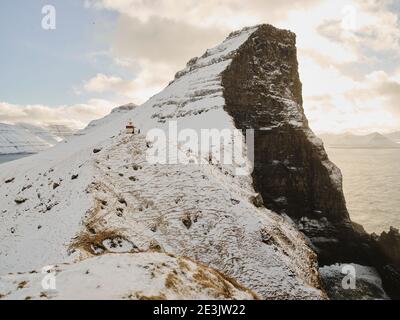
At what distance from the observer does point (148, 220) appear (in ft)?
80.1

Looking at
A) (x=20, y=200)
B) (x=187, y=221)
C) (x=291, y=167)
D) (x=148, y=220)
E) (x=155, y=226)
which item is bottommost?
(x=155, y=226)

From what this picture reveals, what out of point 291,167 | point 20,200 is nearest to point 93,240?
point 20,200

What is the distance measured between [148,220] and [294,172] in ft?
117

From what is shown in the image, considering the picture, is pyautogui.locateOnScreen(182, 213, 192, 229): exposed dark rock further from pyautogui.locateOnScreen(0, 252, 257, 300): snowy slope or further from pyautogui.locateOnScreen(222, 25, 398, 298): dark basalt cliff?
pyautogui.locateOnScreen(222, 25, 398, 298): dark basalt cliff

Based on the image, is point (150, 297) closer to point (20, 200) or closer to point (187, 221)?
point (187, 221)

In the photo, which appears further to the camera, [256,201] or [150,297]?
[256,201]

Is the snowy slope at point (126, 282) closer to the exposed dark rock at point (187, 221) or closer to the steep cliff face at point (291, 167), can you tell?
the exposed dark rock at point (187, 221)

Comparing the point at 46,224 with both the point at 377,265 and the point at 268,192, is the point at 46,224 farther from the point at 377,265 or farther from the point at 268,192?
the point at 377,265

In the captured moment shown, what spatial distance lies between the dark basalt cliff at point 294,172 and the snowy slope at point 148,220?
66.6ft

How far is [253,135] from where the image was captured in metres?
52.2

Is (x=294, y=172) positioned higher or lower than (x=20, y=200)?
higher

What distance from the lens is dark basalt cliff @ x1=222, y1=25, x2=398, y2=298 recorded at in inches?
2067
